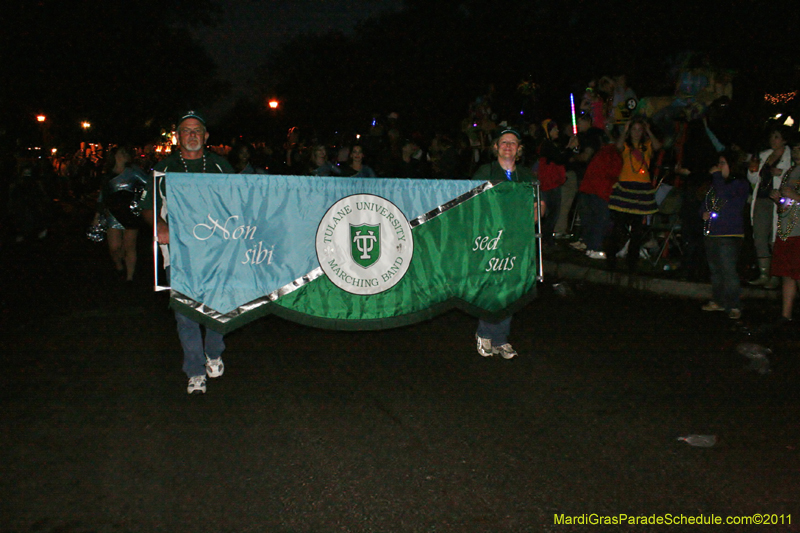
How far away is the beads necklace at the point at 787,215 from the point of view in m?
7.52

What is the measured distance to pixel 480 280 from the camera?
20.9ft

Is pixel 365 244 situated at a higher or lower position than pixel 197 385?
higher

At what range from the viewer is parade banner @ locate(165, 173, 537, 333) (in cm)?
545

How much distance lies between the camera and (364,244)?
231 inches

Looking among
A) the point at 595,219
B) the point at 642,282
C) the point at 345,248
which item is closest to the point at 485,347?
the point at 345,248

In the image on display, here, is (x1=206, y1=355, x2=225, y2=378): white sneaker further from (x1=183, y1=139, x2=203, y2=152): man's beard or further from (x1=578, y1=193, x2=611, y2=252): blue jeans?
(x1=578, y1=193, x2=611, y2=252): blue jeans

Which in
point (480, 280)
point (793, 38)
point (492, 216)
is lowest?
point (480, 280)

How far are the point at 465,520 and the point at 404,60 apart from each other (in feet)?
114

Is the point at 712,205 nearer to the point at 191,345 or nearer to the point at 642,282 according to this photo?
the point at 642,282

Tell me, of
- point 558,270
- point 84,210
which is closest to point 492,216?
point 558,270

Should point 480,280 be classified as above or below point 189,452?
above

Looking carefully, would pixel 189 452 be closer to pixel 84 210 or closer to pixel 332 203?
pixel 332 203

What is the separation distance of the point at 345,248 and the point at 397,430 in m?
1.54
